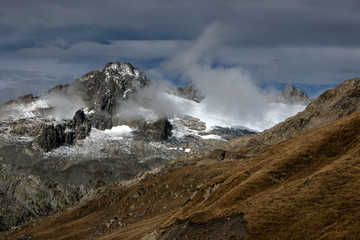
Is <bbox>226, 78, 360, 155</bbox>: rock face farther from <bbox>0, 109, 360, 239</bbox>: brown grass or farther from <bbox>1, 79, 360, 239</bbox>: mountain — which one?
<bbox>1, 79, 360, 239</bbox>: mountain

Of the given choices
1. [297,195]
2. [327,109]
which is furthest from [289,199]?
[327,109]

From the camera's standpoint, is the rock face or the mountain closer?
the mountain

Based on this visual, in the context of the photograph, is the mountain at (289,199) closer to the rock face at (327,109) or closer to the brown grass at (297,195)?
the brown grass at (297,195)

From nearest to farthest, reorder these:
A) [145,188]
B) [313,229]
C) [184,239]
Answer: [313,229]
[184,239]
[145,188]

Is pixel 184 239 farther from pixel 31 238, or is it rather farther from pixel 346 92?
pixel 31 238

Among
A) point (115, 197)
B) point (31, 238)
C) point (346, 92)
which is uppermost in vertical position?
point (346, 92)

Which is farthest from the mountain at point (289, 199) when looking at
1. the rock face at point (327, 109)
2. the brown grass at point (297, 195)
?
the rock face at point (327, 109)

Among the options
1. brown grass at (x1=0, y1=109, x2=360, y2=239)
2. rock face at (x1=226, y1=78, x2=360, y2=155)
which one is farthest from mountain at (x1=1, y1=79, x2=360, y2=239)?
rock face at (x1=226, y1=78, x2=360, y2=155)

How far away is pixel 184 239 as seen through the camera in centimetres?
4666

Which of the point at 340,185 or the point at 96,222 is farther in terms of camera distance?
the point at 96,222

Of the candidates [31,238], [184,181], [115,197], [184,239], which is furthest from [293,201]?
[31,238]

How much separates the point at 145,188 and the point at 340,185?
118m

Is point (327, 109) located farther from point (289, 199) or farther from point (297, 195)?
point (289, 199)

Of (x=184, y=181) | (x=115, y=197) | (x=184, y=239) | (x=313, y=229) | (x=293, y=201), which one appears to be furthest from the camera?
(x=115, y=197)
